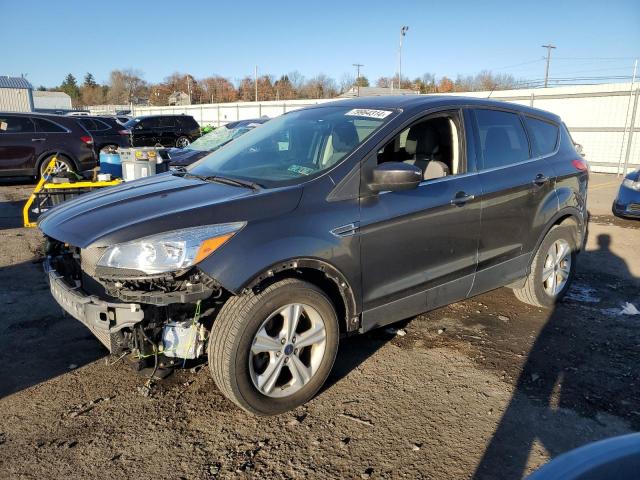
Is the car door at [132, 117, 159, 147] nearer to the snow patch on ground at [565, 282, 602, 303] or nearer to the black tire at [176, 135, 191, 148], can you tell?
the black tire at [176, 135, 191, 148]

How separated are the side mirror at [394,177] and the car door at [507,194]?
3.03ft

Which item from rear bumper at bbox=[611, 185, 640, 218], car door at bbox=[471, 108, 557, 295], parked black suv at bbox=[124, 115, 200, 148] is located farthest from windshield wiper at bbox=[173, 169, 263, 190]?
parked black suv at bbox=[124, 115, 200, 148]

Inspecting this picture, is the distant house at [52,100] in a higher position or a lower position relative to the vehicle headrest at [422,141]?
higher

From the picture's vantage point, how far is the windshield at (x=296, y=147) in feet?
11.0

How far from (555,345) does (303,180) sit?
2470 mm

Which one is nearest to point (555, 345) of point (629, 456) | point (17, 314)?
point (629, 456)

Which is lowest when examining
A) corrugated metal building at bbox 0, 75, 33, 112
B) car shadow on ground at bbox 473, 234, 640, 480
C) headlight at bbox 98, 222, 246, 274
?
car shadow on ground at bbox 473, 234, 640, 480

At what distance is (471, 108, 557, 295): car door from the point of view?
398cm

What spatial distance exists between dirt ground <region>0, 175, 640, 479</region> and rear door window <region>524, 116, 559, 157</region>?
1.51 metres

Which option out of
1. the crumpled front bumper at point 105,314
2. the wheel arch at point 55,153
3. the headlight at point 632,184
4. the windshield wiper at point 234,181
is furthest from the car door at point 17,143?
the headlight at point 632,184

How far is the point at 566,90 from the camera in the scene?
1825 centimetres

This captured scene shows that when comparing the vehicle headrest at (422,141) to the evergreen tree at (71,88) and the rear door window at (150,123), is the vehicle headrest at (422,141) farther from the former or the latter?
Answer: the evergreen tree at (71,88)

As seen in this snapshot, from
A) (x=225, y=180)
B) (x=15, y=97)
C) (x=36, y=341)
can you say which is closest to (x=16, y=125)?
(x=36, y=341)

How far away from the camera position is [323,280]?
10.4 ft
